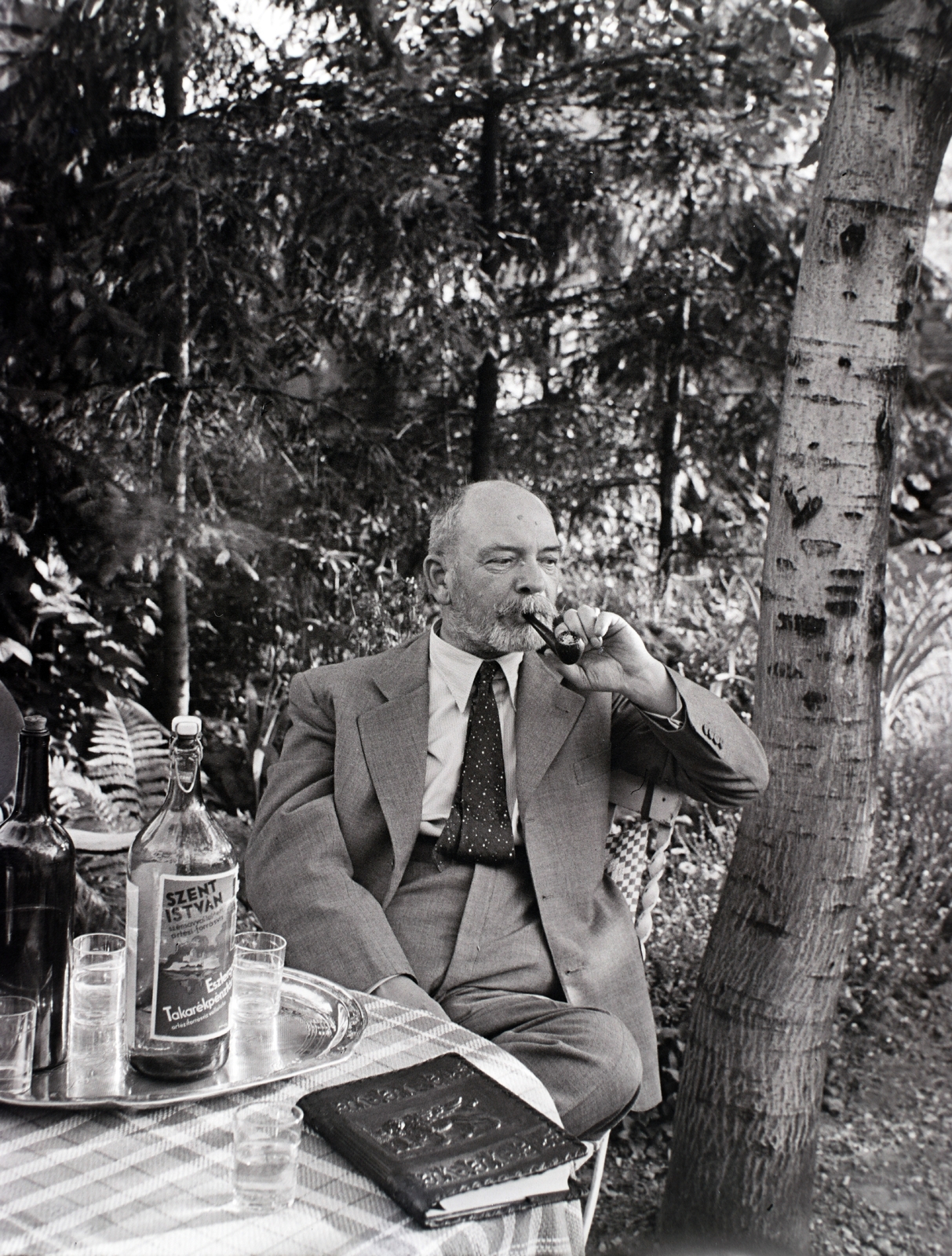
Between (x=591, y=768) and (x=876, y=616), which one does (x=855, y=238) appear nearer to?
(x=876, y=616)

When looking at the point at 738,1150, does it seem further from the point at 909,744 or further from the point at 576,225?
the point at 576,225

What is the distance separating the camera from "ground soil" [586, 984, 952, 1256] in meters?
2.69

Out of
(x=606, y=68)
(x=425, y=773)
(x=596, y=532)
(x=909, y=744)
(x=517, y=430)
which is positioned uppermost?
(x=606, y=68)

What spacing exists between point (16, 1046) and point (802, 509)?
1840 millimetres

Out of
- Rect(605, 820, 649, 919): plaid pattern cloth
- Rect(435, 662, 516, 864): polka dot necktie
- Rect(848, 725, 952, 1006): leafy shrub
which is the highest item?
Rect(435, 662, 516, 864): polka dot necktie

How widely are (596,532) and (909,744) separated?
1632 millimetres

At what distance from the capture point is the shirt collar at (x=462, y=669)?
2322 millimetres

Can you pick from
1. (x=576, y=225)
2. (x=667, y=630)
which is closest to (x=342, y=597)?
(x=667, y=630)

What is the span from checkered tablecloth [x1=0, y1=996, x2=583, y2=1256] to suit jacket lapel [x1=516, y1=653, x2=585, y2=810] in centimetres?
102

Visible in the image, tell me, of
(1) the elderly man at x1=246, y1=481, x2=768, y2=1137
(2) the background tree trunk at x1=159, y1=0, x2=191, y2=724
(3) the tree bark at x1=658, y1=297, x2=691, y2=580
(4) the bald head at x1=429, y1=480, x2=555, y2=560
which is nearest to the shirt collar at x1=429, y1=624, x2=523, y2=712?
(1) the elderly man at x1=246, y1=481, x2=768, y2=1137

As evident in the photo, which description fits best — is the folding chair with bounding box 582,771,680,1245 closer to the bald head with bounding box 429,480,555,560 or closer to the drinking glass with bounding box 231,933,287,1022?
the bald head with bounding box 429,480,555,560

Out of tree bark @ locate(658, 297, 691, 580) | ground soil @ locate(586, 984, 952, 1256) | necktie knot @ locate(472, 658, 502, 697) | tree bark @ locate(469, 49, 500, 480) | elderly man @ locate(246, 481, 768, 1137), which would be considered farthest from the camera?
tree bark @ locate(658, 297, 691, 580)

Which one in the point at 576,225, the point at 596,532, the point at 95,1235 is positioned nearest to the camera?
the point at 95,1235

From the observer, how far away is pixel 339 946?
6.32 feet
